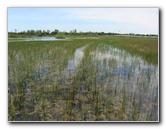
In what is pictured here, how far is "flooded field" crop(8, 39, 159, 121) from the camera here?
222cm

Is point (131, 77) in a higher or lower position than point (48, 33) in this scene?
lower

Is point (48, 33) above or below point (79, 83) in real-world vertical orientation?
above

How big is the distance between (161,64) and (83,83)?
28.1 inches

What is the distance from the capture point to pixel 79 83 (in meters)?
2.33

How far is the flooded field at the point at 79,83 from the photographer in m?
2.22

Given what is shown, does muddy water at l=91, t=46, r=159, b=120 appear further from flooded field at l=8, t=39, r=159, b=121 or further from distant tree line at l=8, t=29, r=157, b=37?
distant tree line at l=8, t=29, r=157, b=37

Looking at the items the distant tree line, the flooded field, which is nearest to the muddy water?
the flooded field

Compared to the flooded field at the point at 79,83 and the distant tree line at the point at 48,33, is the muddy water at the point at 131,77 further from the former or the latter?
the distant tree line at the point at 48,33

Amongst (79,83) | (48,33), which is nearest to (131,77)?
(79,83)

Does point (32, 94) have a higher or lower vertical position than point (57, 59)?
lower

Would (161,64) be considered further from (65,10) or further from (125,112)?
(65,10)

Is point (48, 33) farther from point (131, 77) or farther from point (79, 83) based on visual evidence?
point (131, 77)
